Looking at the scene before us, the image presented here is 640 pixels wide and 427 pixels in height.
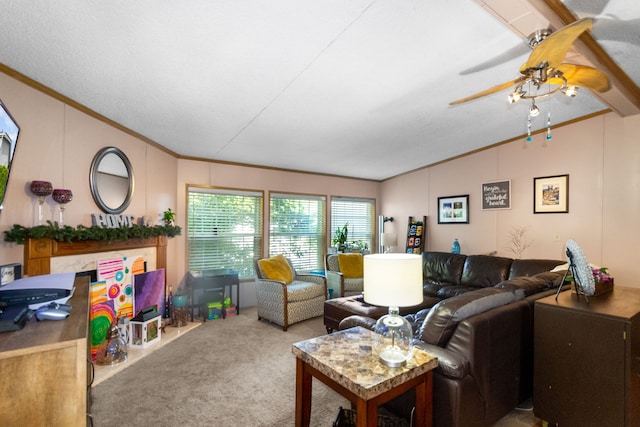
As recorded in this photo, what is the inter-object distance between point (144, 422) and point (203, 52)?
8.53 ft

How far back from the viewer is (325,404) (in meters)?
2.32

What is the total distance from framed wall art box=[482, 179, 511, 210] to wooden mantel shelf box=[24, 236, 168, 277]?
198 inches

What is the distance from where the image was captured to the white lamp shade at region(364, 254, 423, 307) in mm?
1546

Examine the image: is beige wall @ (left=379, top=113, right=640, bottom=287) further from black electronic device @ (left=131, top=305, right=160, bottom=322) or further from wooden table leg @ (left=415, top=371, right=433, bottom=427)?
black electronic device @ (left=131, top=305, right=160, bottom=322)

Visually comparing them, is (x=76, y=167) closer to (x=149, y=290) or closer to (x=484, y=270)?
(x=149, y=290)

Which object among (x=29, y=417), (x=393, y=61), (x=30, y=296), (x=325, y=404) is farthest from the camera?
(x=393, y=61)

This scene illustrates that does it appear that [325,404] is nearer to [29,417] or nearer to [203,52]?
[29,417]

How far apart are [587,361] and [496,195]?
11.6ft

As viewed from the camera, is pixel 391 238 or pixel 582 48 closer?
pixel 582 48

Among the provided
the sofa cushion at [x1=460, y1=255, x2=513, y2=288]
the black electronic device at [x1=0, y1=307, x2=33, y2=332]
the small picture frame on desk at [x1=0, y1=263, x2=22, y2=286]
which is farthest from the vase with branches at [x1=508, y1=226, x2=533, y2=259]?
the small picture frame on desk at [x1=0, y1=263, x2=22, y2=286]

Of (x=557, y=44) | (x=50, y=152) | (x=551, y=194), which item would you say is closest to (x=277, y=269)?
(x=50, y=152)

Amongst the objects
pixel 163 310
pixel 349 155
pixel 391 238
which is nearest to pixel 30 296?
pixel 163 310

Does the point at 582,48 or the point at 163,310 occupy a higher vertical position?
the point at 582,48

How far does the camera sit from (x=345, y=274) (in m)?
4.96
